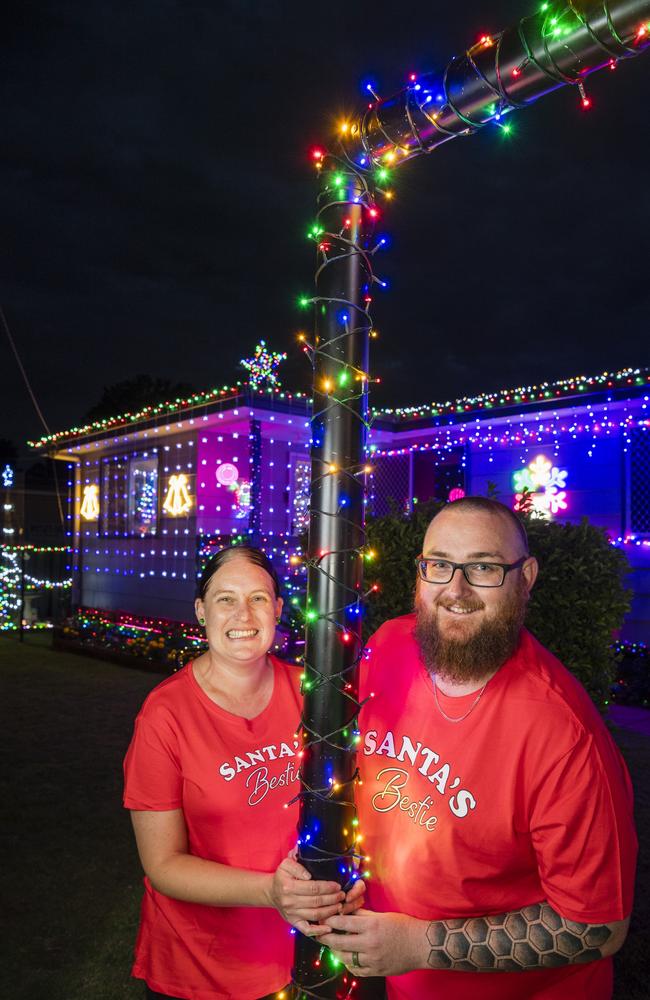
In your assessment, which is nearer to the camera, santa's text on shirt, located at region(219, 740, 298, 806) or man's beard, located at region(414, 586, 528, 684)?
man's beard, located at region(414, 586, 528, 684)

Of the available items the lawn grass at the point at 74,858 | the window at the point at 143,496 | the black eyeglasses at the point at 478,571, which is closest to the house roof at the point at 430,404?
the window at the point at 143,496

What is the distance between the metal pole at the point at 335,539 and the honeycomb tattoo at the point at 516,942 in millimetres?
269

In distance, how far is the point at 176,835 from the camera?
6.27 feet

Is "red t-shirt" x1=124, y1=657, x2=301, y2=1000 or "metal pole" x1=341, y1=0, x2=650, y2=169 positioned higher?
"metal pole" x1=341, y1=0, x2=650, y2=169

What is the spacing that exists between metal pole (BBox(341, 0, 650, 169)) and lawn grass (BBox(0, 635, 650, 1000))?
375cm

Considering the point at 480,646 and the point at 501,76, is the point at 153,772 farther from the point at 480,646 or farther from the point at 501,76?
the point at 501,76

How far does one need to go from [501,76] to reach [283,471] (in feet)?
39.2

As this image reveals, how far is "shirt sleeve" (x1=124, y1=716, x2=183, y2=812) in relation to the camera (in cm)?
189

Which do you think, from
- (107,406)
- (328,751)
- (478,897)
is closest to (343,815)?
(328,751)

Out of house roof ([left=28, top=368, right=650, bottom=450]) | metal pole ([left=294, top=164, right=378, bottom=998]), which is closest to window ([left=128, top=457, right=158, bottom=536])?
house roof ([left=28, top=368, right=650, bottom=450])

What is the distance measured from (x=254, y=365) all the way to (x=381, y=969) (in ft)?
34.6

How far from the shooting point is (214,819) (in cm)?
195

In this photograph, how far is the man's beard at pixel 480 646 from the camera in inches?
73.2

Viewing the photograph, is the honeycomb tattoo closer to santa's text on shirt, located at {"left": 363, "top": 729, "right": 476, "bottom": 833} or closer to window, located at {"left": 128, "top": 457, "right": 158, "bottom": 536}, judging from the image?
santa's text on shirt, located at {"left": 363, "top": 729, "right": 476, "bottom": 833}
